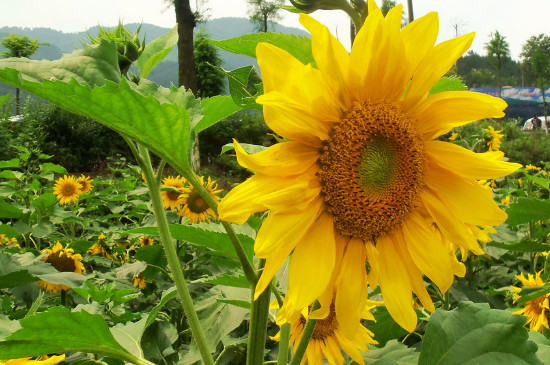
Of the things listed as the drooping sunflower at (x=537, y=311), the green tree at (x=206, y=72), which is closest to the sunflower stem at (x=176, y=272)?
the drooping sunflower at (x=537, y=311)

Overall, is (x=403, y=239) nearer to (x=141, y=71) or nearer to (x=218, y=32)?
(x=141, y=71)

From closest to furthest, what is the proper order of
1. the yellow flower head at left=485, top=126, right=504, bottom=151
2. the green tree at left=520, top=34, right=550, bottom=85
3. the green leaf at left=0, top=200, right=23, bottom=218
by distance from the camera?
the green leaf at left=0, top=200, right=23, bottom=218, the yellow flower head at left=485, top=126, right=504, bottom=151, the green tree at left=520, top=34, right=550, bottom=85

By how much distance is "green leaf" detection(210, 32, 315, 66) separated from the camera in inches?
22.4

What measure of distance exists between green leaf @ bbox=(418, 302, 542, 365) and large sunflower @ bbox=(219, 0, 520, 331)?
0.51 feet

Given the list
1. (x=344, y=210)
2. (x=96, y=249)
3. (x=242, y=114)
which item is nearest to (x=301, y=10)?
(x=344, y=210)

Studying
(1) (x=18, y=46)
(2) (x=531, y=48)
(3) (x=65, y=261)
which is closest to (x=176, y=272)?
(3) (x=65, y=261)

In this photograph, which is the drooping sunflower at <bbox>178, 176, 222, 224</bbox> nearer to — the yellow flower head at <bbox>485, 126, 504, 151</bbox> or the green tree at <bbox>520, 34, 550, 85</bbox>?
the yellow flower head at <bbox>485, 126, 504, 151</bbox>

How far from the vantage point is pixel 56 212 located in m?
2.78

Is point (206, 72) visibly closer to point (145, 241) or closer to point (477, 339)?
point (145, 241)

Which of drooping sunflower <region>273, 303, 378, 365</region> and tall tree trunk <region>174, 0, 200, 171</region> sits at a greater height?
tall tree trunk <region>174, 0, 200, 171</region>

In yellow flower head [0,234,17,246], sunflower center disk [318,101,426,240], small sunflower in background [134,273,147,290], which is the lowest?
small sunflower in background [134,273,147,290]

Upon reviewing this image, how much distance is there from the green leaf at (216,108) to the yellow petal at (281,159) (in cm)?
19

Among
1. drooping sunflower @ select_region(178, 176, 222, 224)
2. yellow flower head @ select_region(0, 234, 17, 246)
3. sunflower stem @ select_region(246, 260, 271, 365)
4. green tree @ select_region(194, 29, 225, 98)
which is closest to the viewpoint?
sunflower stem @ select_region(246, 260, 271, 365)

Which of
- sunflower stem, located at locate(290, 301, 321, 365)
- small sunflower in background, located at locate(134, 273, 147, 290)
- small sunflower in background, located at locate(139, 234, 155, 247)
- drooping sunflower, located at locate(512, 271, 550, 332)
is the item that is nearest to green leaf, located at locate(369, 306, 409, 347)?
drooping sunflower, located at locate(512, 271, 550, 332)
